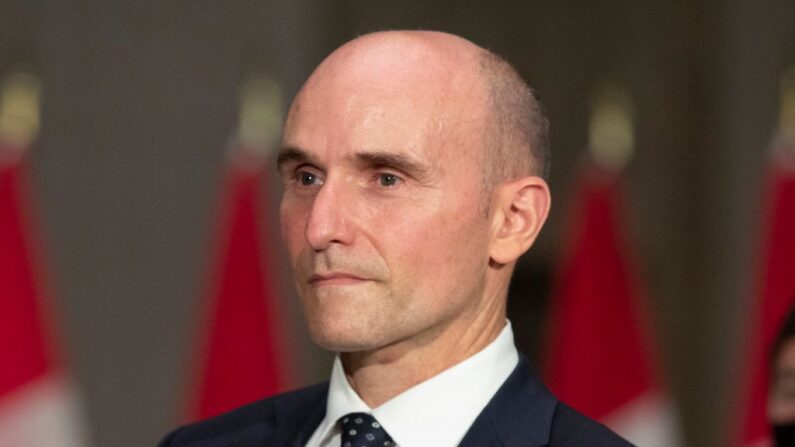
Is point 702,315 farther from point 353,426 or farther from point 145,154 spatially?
point 353,426

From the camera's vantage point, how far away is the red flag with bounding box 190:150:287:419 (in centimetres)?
584

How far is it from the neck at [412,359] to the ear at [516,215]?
0.11 m

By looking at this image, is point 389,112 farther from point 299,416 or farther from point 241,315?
point 241,315

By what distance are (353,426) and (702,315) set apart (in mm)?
4555

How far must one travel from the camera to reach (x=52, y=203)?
614 cm

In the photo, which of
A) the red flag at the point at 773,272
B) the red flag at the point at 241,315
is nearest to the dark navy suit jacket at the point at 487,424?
the red flag at the point at 241,315

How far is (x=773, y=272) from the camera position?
19.6 feet

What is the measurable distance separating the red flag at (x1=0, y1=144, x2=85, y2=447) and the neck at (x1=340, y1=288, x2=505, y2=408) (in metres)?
3.19

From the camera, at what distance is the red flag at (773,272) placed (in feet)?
19.0

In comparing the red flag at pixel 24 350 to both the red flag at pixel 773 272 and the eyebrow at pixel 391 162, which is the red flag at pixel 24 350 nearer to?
the red flag at pixel 773 272

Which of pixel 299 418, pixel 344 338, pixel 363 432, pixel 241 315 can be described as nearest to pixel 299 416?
pixel 299 418

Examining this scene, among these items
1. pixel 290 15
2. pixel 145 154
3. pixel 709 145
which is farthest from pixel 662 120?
pixel 145 154

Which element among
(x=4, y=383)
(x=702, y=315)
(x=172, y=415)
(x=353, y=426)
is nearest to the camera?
(x=353, y=426)

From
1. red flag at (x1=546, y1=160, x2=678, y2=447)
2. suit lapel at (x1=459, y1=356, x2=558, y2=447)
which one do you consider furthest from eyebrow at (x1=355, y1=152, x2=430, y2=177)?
red flag at (x1=546, y1=160, x2=678, y2=447)
